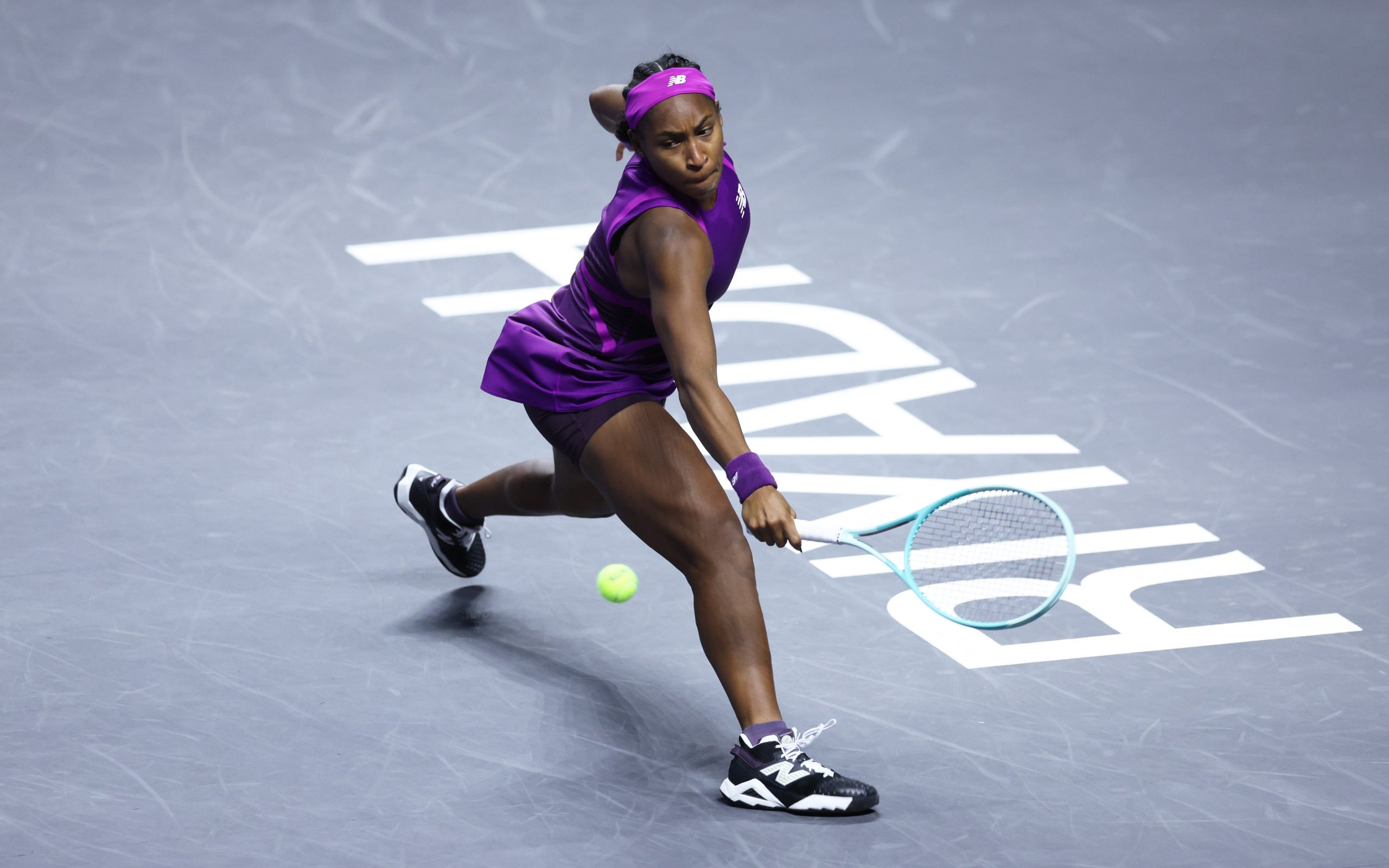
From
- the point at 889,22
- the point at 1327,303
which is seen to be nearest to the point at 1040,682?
the point at 1327,303

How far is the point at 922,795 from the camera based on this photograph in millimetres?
3586

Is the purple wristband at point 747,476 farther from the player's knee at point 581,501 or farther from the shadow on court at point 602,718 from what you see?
the player's knee at point 581,501

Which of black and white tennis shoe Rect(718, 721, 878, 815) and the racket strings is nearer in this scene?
black and white tennis shoe Rect(718, 721, 878, 815)

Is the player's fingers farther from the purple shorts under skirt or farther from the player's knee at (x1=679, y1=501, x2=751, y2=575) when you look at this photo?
the purple shorts under skirt

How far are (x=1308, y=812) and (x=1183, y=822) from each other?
251mm

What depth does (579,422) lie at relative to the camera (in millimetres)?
3920

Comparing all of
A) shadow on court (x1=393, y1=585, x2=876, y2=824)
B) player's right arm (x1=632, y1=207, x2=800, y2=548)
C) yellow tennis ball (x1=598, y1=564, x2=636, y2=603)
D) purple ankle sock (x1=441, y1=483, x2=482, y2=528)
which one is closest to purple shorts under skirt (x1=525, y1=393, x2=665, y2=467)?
player's right arm (x1=632, y1=207, x2=800, y2=548)

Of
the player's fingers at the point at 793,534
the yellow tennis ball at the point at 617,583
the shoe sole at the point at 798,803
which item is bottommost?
the shoe sole at the point at 798,803

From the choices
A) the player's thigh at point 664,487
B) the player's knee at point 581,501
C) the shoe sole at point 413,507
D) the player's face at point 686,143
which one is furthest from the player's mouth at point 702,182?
the shoe sole at point 413,507

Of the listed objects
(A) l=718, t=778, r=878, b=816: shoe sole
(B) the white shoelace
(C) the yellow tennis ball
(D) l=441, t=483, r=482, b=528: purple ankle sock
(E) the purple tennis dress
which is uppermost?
(E) the purple tennis dress

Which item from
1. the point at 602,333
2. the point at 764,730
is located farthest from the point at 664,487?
the point at 764,730

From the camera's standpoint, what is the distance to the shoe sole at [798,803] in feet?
11.4

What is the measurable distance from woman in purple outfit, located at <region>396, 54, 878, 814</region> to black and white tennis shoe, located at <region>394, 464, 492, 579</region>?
568mm

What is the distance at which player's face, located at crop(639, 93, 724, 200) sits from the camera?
3.60m
